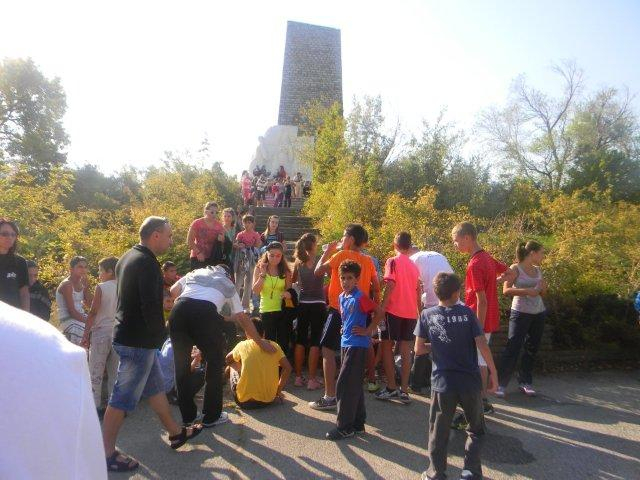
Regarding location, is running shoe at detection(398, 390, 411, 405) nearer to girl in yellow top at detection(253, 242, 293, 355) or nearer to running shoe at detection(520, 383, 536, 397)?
running shoe at detection(520, 383, 536, 397)

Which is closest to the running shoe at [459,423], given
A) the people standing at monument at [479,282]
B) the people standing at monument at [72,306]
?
the people standing at monument at [479,282]

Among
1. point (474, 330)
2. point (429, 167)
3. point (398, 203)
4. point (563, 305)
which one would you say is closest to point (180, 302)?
point (474, 330)

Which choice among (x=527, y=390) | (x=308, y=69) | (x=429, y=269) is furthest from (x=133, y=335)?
(x=308, y=69)

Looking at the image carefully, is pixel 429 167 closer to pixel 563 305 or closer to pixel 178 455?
pixel 563 305

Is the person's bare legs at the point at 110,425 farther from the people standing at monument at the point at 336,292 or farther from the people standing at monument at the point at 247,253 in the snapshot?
the people standing at monument at the point at 247,253

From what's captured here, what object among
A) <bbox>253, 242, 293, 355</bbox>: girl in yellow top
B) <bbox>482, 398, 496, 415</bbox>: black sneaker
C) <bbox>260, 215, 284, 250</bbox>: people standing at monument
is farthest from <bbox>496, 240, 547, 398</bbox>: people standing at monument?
<bbox>260, 215, 284, 250</bbox>: people standing at monument

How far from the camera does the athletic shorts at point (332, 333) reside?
4.69m

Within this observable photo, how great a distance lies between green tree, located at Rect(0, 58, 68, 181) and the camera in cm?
2983

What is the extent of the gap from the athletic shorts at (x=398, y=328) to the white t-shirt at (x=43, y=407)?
4392 mm

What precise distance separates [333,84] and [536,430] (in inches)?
1225

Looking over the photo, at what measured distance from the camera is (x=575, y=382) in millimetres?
5914

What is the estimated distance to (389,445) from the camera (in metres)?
3.93

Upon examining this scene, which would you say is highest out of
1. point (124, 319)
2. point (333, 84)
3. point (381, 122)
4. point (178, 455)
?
point (333, 84)

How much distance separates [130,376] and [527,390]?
442 cm
